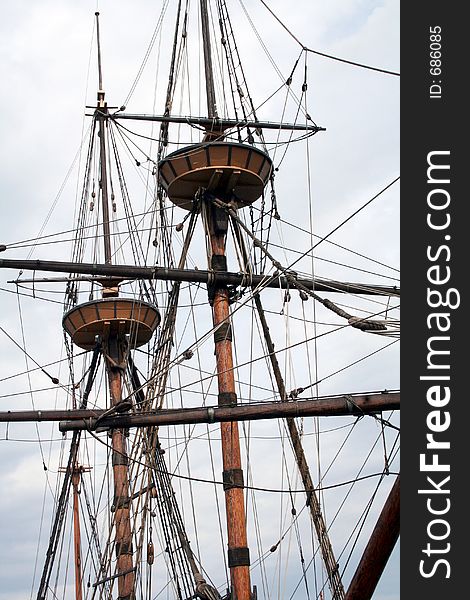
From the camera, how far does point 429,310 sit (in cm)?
621

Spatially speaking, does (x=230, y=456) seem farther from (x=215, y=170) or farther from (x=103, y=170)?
(x=103, y=170)

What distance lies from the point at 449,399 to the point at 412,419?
0.26 metres

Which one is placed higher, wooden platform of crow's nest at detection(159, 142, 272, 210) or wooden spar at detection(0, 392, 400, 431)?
wooden platform of crow's nest at detection(159, 142, 272, 210)

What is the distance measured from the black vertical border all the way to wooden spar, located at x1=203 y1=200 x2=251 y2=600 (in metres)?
5.83

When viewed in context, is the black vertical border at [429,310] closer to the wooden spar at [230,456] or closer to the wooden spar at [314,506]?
the wooden spar at [230,456]

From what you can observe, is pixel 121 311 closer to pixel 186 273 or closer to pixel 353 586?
pixel 186 273

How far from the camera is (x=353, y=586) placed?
754 centimetres

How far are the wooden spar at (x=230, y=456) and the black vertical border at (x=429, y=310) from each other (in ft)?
19.1

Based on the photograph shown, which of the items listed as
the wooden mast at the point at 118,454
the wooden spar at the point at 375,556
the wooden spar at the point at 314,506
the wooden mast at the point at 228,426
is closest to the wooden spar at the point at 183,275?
the wooden mast at the point at 228,426

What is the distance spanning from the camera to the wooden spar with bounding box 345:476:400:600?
23.5 feet

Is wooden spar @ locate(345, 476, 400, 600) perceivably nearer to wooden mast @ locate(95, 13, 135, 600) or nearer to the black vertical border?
the black vertical border

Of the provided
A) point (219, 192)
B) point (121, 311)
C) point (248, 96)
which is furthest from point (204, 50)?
point (121, 311)

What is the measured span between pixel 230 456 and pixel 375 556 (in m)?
6.48

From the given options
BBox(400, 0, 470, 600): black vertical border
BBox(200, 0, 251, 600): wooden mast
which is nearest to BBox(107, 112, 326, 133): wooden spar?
BBox(200, 0, 251, 600): wooden mast
